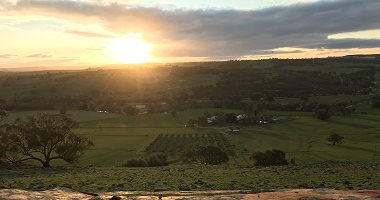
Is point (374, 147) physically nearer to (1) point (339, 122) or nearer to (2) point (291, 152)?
(2) point (291, 152)

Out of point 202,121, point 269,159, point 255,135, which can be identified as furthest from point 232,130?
point 269,159

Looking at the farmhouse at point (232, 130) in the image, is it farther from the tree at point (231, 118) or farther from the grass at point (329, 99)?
the grass at point (329, 99)

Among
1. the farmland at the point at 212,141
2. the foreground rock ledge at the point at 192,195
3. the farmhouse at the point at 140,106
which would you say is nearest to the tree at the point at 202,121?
the farmland at the point at 212,141

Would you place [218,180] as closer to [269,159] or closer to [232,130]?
[269,159]

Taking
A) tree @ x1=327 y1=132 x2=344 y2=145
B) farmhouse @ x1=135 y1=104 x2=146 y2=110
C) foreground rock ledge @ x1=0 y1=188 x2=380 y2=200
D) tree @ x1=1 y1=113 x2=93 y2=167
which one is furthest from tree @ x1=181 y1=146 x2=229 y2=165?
farmhouse @ x1=135 y1=104 x2=146 y2=110

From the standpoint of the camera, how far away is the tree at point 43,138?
43.7 meters

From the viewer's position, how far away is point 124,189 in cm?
2428

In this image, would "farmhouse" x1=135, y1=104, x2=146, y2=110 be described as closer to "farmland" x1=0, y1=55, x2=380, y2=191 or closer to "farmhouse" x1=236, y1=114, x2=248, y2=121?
"farmland" x1=0, y1=55, x2=380, y2=191

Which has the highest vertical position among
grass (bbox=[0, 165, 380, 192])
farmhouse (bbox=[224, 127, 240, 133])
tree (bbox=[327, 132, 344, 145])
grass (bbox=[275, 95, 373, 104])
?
grass (bbox=[0, 165, 380, 192])

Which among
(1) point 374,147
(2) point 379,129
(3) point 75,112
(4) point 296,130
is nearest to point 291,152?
(1) point 374,147

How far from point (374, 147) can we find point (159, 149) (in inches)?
2188

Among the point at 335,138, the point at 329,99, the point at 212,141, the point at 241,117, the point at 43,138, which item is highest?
the point at 43,138

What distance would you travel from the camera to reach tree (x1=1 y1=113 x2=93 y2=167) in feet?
143

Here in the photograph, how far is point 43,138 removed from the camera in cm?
4412
